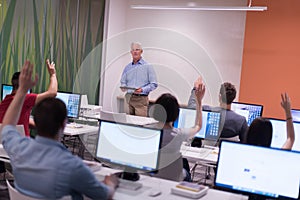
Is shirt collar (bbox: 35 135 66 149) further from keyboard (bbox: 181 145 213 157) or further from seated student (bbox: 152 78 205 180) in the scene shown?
keyboard (bbox: 181 145 213 157)

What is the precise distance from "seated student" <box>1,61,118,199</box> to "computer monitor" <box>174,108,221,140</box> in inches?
94.6

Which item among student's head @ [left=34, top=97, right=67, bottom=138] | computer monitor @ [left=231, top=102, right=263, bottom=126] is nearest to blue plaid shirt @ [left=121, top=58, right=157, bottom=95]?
computer monitor @ [left=231, top=102, right=263, bottom=126]

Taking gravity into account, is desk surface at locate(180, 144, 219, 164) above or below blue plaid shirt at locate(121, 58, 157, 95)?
below

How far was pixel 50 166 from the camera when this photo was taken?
198 centimetres

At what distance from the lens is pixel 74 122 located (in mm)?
5555

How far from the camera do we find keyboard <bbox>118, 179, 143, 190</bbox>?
8.60 ft

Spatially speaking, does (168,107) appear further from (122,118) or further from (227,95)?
(122,118)

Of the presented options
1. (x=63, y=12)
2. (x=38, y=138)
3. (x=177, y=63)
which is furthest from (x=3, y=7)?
(x=38, y=138)

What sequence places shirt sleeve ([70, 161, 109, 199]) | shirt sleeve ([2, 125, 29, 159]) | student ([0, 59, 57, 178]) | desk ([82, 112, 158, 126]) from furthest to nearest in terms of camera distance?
desk ([82, 112, 158, 126]), student ([0, 59, 57, 178]), shirt sleeve ([2, 125, 29, 159]), shirt sleeve ([70, 161, 109, 199])

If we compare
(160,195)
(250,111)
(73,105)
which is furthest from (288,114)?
(73,105)

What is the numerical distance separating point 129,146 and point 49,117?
2.90ft

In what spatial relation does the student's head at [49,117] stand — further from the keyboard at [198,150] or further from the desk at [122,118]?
the desk at [122,118]

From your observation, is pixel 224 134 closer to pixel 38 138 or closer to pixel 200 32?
pixel 38 138

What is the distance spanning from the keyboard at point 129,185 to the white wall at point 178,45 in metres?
5.48
